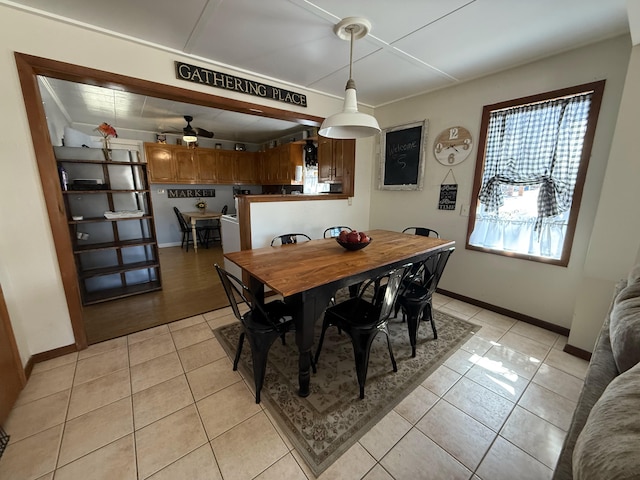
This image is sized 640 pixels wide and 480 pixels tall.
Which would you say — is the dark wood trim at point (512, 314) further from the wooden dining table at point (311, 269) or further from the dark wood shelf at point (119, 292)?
the dark wood shelf at point (119, 292)

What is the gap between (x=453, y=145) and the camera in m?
2.95

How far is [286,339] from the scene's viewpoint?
233cm

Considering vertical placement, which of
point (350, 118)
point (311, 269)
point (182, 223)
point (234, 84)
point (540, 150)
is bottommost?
point (182, 223)

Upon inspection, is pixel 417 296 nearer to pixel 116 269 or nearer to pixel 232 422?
pixel 232 422

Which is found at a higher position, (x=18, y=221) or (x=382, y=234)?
(x=18, y=221)

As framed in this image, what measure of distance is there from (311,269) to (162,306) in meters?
2.22

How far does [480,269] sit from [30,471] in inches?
146

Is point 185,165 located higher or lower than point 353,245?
higher

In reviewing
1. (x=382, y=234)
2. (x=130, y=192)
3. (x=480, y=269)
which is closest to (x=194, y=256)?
(x=130, y=192)

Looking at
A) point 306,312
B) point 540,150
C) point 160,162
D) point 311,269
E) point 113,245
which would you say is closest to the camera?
point 306,312

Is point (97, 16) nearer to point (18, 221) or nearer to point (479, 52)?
point (18, 221)

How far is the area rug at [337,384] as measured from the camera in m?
1.41

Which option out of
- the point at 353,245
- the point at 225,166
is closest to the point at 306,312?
the point at 353,245

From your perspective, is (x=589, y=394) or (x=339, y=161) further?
(x=339, y=161)
